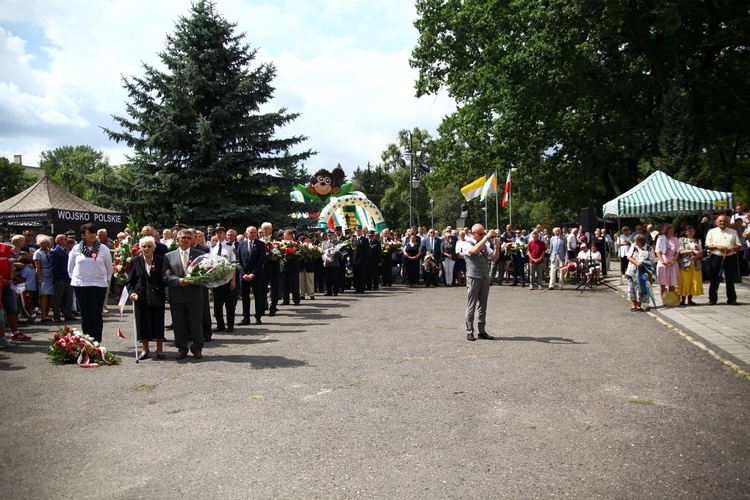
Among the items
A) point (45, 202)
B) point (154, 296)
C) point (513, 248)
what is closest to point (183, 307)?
point (154, 296)

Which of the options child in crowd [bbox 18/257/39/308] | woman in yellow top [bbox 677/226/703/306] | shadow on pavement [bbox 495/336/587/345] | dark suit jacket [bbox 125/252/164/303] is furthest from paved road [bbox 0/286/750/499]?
woman in yellow top [bbox 677/226/703/306]

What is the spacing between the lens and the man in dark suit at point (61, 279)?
541 inches

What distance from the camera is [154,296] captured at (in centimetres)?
926

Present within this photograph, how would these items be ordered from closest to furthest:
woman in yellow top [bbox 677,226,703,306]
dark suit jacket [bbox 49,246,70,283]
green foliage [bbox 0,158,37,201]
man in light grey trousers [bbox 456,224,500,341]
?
man in light grey trousers [bbox 456,224,500,341] → dark suit jacket [bbox 49,246,70,283] → woman in yellow top [bbox 677,226,703,306] → green foliage [bbox 0,158,37,201]

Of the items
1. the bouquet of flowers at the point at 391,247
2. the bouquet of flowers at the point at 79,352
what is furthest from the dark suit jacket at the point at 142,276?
the bouquet of flowers at the point at 391,247

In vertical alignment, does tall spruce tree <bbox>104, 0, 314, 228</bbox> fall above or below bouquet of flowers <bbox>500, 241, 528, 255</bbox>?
above

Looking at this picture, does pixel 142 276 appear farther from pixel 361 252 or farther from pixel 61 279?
pixel 361 252

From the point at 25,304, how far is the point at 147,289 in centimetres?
599

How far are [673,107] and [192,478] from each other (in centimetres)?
2561

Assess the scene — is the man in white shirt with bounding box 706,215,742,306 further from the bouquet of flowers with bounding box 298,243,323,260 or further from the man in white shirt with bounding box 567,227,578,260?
the bouquet of flowers with bounding box 298,243,323,260

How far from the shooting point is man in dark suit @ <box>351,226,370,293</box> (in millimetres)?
21281

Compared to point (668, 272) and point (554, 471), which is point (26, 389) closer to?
point (554, 471)

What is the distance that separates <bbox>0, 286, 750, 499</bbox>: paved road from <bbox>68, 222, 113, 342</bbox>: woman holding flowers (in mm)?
934

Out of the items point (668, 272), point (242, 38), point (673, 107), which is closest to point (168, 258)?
point (668, 272)
